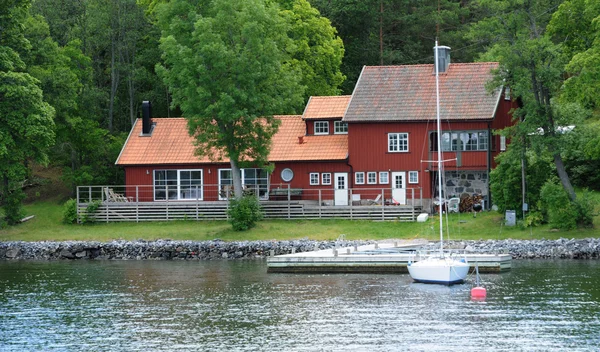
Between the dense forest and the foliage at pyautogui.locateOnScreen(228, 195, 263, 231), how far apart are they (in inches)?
189

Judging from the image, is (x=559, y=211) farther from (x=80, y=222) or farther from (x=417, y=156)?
(x=80, y=222)

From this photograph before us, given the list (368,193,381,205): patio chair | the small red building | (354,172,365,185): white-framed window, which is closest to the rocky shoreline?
the small red building

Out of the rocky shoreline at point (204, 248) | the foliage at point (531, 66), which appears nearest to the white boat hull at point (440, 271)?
the rocky shoreline at point (204, 248)

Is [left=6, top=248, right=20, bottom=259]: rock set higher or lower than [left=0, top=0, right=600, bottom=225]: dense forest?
lower

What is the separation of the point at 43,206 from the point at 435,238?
85.6 feet

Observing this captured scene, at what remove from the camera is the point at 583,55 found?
47.9 m

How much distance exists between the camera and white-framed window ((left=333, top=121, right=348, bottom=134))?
60.2 meters

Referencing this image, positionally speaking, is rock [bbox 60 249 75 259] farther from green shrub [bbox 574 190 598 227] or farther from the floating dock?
green shrub [bbox 574 190 598 227]

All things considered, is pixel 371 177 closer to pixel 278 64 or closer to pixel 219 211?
pixel 278 64

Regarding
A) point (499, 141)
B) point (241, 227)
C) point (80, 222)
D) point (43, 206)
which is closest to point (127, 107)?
point (43, 206)

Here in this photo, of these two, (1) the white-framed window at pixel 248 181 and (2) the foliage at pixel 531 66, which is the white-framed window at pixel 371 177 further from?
(2) the foliage at pixel 531 66

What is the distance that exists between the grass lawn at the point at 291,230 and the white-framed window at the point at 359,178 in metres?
3.71

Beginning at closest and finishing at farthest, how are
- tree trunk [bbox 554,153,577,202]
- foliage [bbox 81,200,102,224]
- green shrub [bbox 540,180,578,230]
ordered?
green shrub [bbox 540,180,578,230]
tree trunk [bbox 554,153,577,202]
foliage [bbox 81,200,102,224]

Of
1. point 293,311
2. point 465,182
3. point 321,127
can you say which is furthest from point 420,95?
point 293,311
